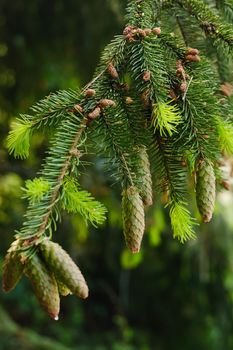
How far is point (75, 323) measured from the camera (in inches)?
226

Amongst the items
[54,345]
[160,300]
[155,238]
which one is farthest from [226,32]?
[160,300]

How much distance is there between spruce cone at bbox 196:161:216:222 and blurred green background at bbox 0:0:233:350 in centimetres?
120

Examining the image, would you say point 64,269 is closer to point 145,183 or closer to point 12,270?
point 12,270

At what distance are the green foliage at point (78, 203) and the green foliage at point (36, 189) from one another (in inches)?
1.2

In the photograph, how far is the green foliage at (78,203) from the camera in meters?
0.94

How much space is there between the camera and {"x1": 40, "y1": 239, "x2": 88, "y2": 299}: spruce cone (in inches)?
32.6

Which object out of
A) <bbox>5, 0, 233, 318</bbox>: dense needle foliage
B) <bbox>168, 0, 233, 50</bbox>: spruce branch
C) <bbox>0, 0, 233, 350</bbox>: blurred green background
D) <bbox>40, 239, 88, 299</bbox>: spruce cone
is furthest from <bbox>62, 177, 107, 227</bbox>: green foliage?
<bbox>0, 0, 233, 350</bbox>: blurred green background

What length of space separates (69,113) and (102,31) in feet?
6.02

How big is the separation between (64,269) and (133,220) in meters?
0.15

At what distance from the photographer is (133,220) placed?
3.04 feet

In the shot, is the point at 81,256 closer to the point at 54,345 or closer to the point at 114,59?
the point at 54,345

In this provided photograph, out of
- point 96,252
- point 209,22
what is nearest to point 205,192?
point 209,22

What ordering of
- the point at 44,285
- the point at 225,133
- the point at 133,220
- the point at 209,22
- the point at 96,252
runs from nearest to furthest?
the point at 44,285
the point at 133,220
the point at 225,133
the point at 209,22
the point at 96,252

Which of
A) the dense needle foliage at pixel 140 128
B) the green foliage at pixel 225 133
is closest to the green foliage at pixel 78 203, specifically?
the dense needle foliage at pixel 140 128
